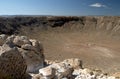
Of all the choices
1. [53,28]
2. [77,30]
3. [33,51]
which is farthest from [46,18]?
[33,51]

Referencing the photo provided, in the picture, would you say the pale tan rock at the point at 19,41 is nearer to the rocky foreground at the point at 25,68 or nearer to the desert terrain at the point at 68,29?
the rocky foreground at the point at 25,68

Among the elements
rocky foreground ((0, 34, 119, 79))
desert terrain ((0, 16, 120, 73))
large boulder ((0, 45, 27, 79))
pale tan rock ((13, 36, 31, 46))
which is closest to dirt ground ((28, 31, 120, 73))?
desert terrain ((0, 16, 120, 73))

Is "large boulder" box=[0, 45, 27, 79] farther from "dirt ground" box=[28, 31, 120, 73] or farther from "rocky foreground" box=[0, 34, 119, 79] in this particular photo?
"dirt ground" box=[28, 31, 120, 73]

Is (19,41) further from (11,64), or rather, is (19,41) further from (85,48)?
(85,48)

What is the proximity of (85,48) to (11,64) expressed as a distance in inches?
2532

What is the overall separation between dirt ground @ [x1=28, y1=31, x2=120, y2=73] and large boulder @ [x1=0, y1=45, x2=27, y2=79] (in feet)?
114

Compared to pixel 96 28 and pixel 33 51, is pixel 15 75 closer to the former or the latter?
pixel 33 51

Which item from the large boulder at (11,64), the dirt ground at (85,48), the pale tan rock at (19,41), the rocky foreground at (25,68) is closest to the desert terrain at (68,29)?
the dirt ground at (85,48)

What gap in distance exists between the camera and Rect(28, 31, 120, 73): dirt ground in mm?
54506

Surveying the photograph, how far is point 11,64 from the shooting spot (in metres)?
10.3

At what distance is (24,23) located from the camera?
107 m

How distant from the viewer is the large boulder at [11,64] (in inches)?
398

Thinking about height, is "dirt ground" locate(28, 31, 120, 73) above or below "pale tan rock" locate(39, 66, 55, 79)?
below

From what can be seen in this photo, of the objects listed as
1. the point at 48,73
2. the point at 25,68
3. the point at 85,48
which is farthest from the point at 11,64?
the point at 85,48
